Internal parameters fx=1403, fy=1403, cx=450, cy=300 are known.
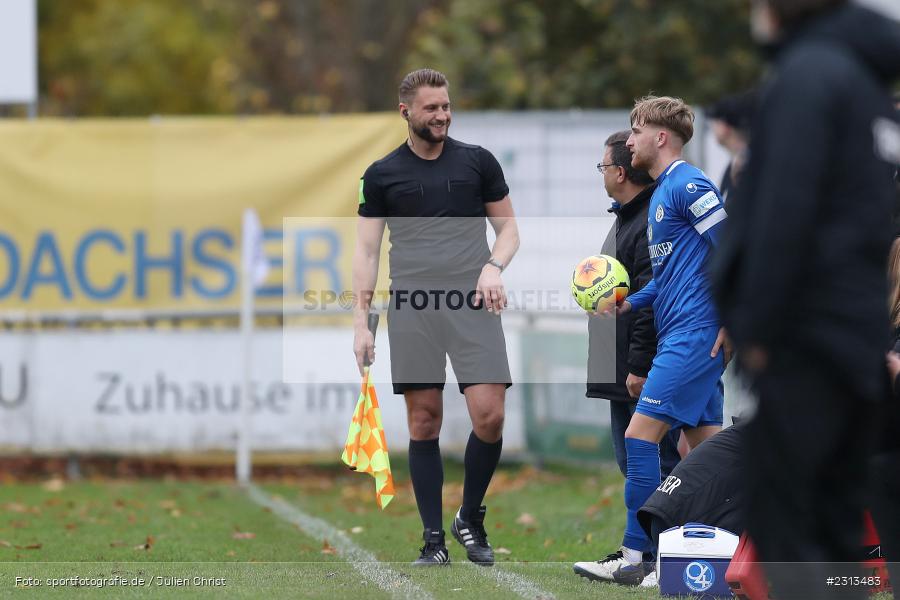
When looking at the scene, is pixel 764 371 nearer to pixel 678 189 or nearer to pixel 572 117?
pixel 678 189

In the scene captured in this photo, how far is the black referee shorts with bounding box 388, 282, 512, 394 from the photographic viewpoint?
23.6 feet

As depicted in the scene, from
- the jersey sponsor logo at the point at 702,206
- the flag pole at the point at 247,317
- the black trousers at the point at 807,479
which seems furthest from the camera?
the flag pole at the point at 247,317

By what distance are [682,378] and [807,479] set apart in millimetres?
2552

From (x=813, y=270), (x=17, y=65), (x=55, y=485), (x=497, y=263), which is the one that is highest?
(x=17, y=65)

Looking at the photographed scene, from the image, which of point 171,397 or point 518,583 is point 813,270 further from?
point 171,397

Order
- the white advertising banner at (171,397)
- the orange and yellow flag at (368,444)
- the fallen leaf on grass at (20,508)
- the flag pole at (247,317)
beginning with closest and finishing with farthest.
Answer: the orange and yellow flag at (368,444), the fallen leaf on grass at (20,508), the flag pole at (247,317), the white advertising banner at (171,397)

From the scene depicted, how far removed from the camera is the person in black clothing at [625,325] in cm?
702

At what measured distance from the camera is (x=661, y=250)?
6.55 metres

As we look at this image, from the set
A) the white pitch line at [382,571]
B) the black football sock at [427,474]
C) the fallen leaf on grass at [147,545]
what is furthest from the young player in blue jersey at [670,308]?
the fallen leaf on grass at [147,545]

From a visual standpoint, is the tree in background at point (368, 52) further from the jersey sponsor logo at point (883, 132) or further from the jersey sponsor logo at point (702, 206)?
the jersey sponsor logo at point (883, 132)

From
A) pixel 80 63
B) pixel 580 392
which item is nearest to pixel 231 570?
pixel 580 392

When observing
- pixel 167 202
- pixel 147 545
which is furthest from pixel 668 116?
pixel 167 202

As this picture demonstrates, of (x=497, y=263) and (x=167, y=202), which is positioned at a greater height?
(x=167, y=202)

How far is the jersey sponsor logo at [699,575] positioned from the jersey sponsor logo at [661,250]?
4.66ft
